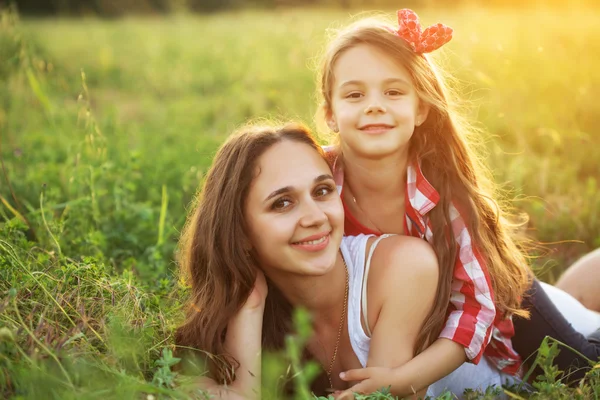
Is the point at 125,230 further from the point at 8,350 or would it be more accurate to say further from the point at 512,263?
the point at 512,263

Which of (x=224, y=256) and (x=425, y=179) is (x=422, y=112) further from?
(x=224, y=256)

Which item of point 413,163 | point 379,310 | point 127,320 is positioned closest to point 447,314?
point 379,310

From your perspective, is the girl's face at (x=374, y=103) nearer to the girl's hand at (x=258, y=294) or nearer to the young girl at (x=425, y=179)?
the young girl at (x=425, y=179)

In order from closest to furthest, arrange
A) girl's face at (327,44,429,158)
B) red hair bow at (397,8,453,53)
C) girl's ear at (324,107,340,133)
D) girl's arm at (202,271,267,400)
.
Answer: girl's arm at (202,271,267,400)
girl's face at (327,44,429,158)
red hair bow at (397,8,453,53)
girl's ear at (324,107,340,133)

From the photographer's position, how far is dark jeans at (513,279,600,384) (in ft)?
9.76

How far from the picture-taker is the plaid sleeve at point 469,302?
2.58m

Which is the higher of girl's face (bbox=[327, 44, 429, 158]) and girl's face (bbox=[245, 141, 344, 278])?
girl's face (bbox=[327, 44, 429, 158])

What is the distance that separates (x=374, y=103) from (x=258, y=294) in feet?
2.91

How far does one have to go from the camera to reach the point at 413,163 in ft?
9.64

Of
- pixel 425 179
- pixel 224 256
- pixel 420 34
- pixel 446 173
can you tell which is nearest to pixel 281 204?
pixel 224 256

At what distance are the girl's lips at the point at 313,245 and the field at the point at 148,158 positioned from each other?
571 millimetres

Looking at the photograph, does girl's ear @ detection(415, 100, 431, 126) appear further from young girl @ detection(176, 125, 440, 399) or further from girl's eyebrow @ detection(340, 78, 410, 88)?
young girl @ detection(176, 125, 440, 399)

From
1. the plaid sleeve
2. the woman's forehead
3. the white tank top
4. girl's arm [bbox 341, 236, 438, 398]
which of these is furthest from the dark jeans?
the woman's forehead

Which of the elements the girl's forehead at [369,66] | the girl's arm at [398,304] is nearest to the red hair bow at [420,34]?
the girl's forehead at [369,66]
